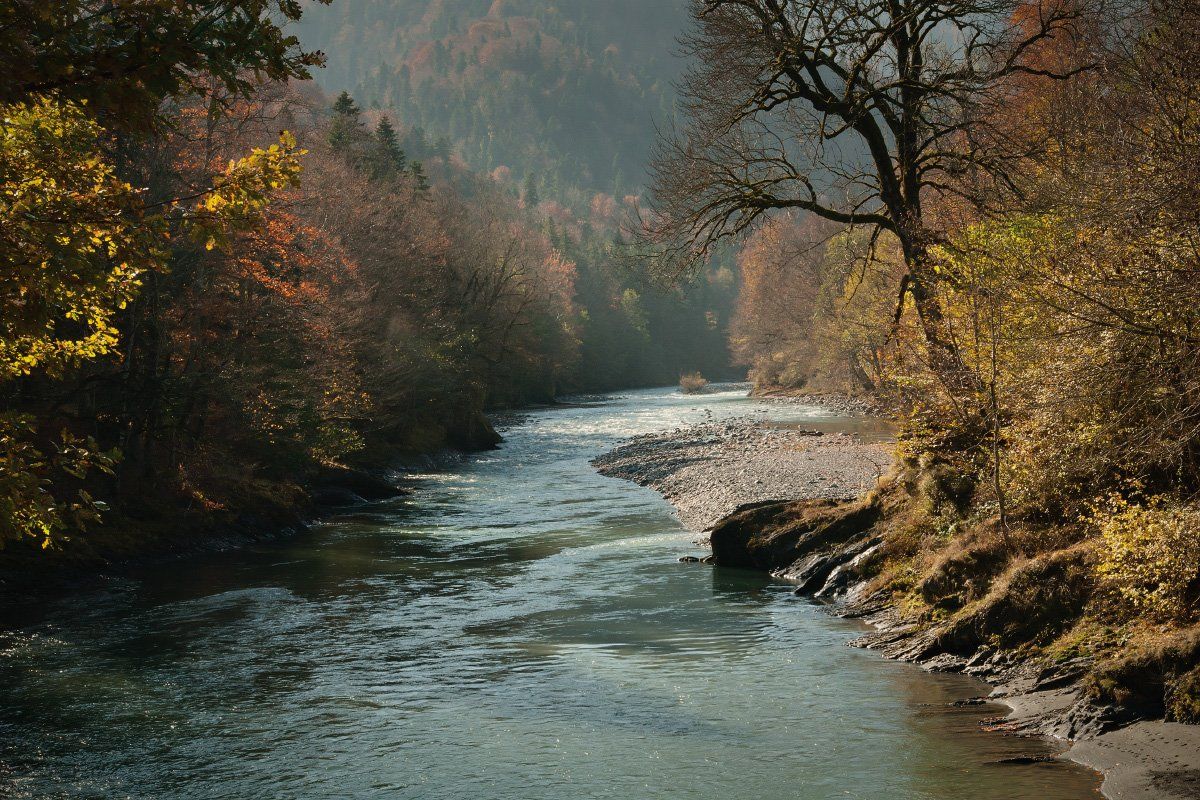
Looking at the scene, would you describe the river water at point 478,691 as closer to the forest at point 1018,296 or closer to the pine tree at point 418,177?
the forest at point 1018,296

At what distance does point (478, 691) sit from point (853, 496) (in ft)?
51.3

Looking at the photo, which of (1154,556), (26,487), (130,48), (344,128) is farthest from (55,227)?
(344,128)

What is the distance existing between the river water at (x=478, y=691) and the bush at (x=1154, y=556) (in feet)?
7.71

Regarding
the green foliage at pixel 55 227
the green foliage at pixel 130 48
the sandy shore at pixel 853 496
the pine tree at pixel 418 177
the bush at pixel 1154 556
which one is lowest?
the sandy shore at pixel 853 496

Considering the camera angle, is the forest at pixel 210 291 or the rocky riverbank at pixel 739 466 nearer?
the forest at pixel 210 291

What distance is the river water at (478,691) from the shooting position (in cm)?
1089

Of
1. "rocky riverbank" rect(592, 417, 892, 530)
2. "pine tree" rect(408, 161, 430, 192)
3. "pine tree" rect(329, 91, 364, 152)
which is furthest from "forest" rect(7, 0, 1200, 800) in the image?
"pine tree" rect(408, 161, 430, 192)

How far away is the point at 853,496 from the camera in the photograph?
27234 millimetres

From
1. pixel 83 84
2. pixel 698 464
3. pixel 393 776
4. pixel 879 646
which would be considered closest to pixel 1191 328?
pixel 879 646

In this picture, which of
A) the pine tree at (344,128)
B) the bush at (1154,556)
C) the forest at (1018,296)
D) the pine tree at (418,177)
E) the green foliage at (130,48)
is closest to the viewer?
the green foliage at (130,48)

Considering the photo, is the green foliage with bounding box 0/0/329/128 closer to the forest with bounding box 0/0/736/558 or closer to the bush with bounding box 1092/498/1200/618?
the forest with bounding box 0/0/736/558

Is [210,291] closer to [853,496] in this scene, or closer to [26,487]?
[853,496]

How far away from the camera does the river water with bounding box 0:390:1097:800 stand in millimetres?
10891

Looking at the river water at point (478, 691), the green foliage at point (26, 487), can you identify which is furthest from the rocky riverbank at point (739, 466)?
the green foliage at point (26, 487)
